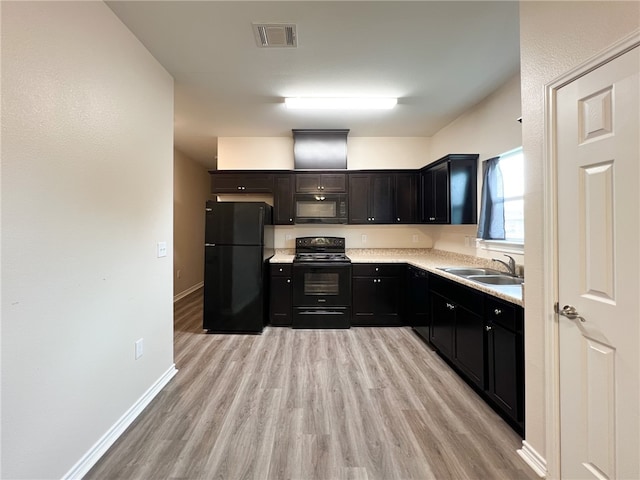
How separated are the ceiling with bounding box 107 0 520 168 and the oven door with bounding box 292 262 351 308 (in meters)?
1.95

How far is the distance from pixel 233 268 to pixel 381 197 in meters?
2.33

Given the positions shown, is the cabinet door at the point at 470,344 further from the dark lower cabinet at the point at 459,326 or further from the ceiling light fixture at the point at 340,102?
the ceiling light fixture at the point at 340,102

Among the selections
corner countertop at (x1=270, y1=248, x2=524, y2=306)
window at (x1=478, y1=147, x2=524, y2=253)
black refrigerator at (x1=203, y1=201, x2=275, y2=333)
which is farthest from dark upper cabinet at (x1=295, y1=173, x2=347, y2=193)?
window at (x1=478, y1=147, x2=524, y2=253)

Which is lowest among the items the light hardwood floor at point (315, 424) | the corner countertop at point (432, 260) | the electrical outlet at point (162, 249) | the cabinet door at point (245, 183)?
the light hardwood floor at point (315, 424)

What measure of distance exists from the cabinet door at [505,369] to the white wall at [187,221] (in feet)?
15.9

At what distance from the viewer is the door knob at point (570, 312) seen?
123 cm

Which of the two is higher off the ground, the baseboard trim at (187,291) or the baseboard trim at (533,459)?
the baseboard trim at (187,291)

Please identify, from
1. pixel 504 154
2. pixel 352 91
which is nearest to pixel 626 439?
pixel 504 154

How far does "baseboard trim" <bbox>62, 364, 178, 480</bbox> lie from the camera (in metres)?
1.39

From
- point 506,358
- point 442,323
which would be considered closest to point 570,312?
point 506,358

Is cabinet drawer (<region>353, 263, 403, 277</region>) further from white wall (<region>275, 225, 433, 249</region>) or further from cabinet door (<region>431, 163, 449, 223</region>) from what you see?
cabinet door (<region>431, 163, 449, 223</region>)

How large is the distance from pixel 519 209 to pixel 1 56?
11.8 feet

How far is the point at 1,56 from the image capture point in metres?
1.08

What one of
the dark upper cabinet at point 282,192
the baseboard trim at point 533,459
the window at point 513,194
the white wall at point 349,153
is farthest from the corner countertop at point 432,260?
the white wall at point 349,153
